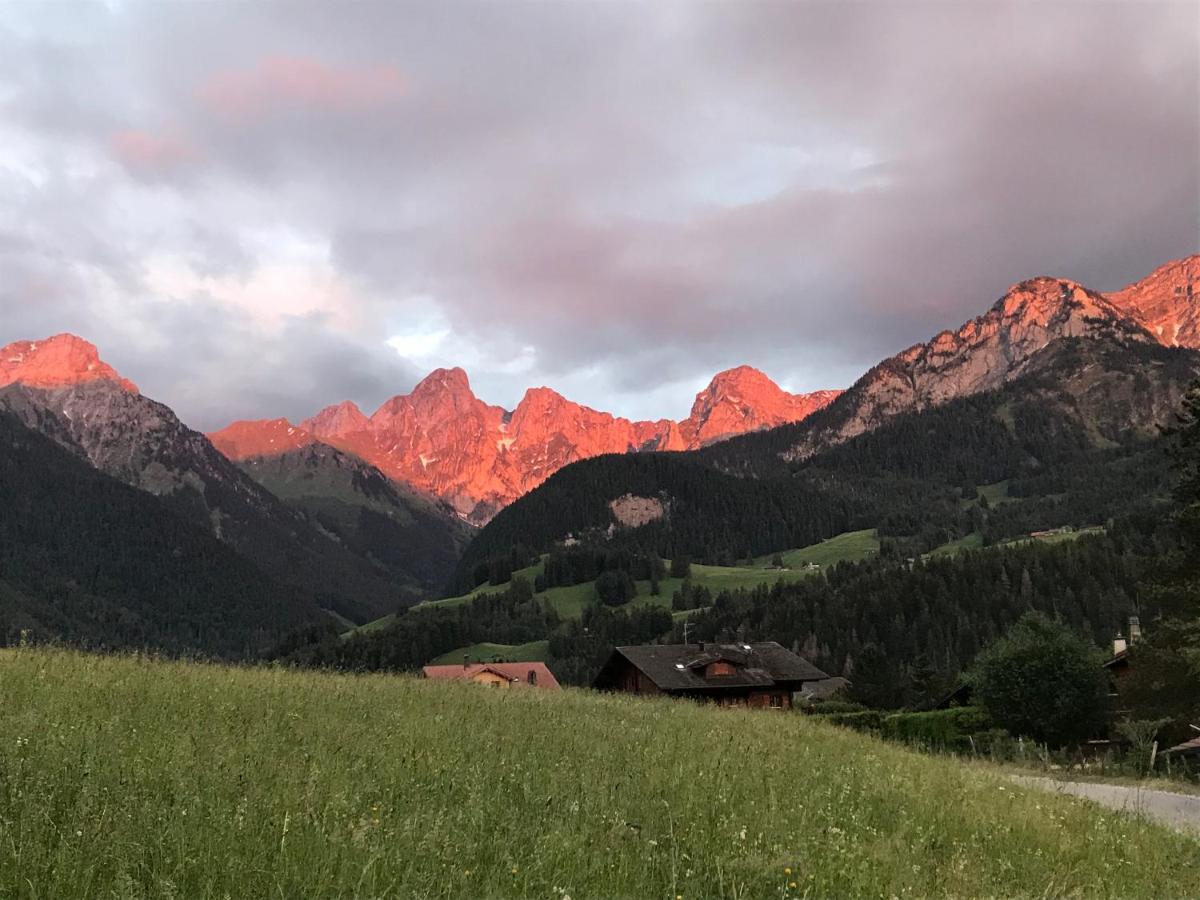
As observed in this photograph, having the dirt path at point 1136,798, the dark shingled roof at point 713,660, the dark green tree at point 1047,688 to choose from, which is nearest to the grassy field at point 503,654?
the dark shingled roof at point 713,660

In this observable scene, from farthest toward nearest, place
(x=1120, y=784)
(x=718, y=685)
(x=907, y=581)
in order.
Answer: (x=907, y=581), (x=718, y=685), (x=1120, y=784)

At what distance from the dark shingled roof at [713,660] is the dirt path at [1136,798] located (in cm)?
5918

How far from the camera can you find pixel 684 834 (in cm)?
711

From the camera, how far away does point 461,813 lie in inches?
254

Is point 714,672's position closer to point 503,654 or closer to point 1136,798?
point 1136,798

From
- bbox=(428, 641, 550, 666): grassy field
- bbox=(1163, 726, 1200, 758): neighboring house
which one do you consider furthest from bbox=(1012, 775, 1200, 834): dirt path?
bbox=(428, 641, 550, 666): grassy field

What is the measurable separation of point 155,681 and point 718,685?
75302mm

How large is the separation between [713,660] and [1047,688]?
3401 cm

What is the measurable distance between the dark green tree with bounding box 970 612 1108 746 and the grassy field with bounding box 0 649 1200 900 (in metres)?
50.1

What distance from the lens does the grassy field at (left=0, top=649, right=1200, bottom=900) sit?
528 centimetres

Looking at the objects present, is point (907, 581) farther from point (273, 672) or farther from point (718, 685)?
point (273, 672)

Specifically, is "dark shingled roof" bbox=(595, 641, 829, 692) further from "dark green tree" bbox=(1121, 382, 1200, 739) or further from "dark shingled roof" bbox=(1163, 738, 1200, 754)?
"dark green tree" bbox=(1121, 382, 1200, 739)

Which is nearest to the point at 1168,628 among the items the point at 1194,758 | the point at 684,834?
the point at 1194,758

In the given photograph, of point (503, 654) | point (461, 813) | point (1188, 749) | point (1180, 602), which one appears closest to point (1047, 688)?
point (1188, 749)
